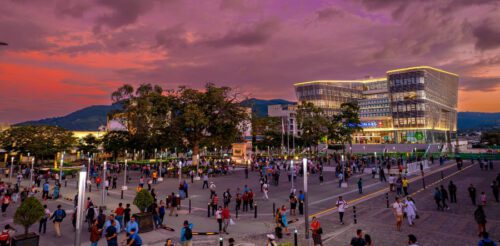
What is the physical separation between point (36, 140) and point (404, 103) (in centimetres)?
12899

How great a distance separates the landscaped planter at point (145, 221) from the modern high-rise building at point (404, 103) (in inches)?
4923

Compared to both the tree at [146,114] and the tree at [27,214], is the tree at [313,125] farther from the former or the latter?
the tree at [27,214]

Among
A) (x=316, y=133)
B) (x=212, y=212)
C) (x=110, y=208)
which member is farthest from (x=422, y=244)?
(x=316, y=133)

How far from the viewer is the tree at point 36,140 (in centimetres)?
5985

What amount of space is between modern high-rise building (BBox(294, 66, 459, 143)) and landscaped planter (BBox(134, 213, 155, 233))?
410 ft

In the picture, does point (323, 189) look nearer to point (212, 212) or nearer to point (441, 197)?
point (441, 197)

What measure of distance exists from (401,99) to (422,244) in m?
130

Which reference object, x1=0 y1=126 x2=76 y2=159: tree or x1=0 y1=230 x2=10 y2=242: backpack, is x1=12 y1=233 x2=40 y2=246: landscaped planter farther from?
x1=0 y1=126 x2=76 y2=159: tree

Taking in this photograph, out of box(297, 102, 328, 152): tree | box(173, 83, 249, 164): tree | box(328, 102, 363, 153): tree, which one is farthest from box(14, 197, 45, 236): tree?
box(297, 102, 328, 152): tree

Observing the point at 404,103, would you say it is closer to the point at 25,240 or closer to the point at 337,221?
the point at 337,221

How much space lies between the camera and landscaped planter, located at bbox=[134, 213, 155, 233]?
14391 mm

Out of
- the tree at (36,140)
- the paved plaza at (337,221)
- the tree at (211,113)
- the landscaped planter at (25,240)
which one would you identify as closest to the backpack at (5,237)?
the landscaped planter at (25,240)

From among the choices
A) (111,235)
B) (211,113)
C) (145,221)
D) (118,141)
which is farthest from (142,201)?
(118,141)

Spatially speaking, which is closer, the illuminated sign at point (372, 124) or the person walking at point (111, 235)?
the person walking at point (111, 235)
